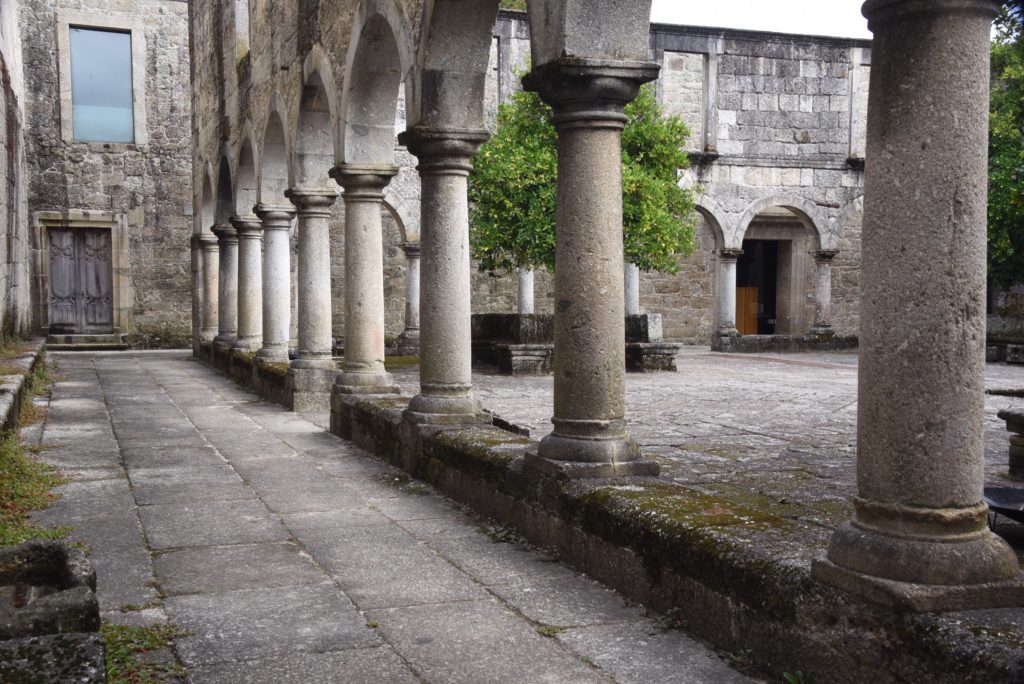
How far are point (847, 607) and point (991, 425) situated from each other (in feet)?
17.7

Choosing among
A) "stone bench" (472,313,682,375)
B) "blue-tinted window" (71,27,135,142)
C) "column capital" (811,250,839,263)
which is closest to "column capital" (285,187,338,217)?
Answer: "stone bench" (472,313,682,375)

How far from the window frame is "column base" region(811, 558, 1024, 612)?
59.1ft

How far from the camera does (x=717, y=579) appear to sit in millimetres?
2988

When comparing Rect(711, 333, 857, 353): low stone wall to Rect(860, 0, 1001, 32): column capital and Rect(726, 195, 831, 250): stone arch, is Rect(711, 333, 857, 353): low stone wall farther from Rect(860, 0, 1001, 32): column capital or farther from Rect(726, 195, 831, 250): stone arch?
Rect(860, 0, 1001, 32): column capital

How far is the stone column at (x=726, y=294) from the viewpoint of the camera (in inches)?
703

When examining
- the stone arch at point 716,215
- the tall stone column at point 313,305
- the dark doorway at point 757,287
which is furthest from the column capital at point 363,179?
the dark doorway at point 757,287

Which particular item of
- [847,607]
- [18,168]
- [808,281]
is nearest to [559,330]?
[847,607]

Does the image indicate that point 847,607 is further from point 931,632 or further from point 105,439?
point 105,439

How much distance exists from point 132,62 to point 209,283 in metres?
5.32

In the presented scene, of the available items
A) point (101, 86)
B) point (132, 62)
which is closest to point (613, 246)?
point (101, 86)

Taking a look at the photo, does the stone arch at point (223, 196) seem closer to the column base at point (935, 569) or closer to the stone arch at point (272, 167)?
the stone arch at point (272, 167)

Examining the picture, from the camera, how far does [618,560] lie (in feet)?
11.7

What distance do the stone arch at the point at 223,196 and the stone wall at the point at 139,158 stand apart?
15.1 ft

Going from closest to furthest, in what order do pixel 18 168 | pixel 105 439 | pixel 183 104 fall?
pixel 105 439
pixel 18 168
pixel 183 104
